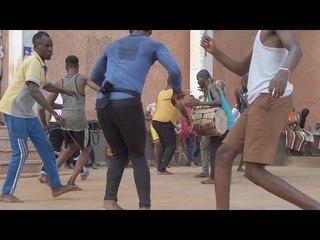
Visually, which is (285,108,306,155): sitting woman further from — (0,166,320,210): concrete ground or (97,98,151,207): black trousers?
(97,98,151,207): black trousers

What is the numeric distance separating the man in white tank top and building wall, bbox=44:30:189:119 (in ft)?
33.1

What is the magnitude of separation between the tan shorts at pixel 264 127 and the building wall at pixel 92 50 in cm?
1024

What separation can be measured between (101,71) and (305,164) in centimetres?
1038

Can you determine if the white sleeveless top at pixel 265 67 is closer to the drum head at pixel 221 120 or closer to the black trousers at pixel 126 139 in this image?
the black trousers at pixel 126 139

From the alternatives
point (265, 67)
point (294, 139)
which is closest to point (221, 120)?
point (265, 67)

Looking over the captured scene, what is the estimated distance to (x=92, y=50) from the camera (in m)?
15.1

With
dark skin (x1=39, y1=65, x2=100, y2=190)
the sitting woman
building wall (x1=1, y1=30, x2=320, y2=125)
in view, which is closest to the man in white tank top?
dark skin (x1=39, y1=65, x2=100, y2=190)

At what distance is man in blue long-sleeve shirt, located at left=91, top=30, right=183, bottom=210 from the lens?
210 inches

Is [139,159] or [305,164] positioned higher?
[139,159]

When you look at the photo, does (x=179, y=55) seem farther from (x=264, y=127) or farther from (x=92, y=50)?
(x=264, y=127)

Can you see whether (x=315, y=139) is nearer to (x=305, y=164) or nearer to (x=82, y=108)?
(x=305, y=164)
